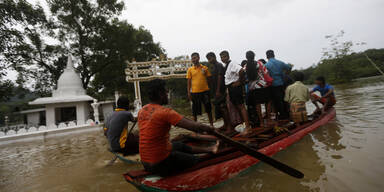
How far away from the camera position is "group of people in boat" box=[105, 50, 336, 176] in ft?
6.95

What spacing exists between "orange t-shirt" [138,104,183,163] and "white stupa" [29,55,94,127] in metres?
14.8

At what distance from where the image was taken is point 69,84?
15.7 metres

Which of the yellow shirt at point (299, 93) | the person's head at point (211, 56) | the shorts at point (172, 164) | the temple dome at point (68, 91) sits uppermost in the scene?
the temple dome at point (68, 91)

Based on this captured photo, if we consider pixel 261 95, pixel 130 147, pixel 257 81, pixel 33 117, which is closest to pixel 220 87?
pixel 257 81

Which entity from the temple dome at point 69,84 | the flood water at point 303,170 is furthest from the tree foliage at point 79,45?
the flood water at point 303,170

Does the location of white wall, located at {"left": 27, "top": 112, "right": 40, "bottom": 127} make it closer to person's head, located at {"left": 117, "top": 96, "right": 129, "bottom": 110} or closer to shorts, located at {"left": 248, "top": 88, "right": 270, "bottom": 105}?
person's head, located at {"left": 117, "top": 96, "right": 129, "bottom": 110}

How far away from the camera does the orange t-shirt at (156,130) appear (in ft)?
6.68

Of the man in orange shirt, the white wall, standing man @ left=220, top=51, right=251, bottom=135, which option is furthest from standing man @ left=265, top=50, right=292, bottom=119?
the white wall

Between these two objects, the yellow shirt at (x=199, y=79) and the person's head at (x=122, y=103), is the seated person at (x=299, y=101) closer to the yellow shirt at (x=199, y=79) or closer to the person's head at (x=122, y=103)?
the yellow shirt at (x=199, y=79)

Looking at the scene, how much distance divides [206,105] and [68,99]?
14235 mm

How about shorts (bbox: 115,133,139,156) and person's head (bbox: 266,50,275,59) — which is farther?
person's head (bbox: 266,50,275,59)

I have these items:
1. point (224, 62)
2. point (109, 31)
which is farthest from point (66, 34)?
point (224, 62)

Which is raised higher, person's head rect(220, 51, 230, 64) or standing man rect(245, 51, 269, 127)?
person's head rect(220, 51, 230, 64)

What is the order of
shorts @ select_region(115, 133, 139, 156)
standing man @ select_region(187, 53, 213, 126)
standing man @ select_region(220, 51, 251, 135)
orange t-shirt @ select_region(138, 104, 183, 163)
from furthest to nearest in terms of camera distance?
1. standing man @ select_region(187, 53, 213, 126)
2. standing man @ select_region(220, 51, 251, 135)
3. shorts @ select_region(115, 133, 139, 156)
4. orange t-shirt @ select_region(138, 104, 183, 163)
